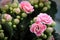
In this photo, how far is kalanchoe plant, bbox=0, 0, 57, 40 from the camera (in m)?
0.76

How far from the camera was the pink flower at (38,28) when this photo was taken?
30.0 inches

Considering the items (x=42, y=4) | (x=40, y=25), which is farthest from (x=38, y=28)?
(x=42, y=4)

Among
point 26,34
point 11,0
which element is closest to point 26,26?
point 26,34

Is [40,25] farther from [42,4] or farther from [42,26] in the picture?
[42,4]

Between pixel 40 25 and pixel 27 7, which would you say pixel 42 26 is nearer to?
pixel 40 25

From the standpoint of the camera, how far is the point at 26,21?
0.83 meters

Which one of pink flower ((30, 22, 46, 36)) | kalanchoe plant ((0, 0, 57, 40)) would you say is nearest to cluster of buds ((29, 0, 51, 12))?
kalanchoe plant ((0, 0, 57, 40))

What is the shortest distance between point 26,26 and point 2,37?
13 centimetres

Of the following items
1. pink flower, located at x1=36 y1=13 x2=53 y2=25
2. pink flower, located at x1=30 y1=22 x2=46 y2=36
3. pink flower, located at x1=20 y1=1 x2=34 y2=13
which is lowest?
pink flower, located at x1=30 y1=22 x2=46 y2=36

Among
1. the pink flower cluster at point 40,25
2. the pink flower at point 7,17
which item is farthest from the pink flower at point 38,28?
the pink flower at point 7,17

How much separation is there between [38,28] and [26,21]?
8cm

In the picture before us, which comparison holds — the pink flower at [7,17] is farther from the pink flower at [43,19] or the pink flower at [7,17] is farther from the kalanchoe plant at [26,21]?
the pink flower at [43,19]

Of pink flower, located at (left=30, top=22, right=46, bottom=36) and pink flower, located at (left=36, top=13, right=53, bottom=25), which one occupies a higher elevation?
pink flower, located at (left=36, top=13, right=53, bottom=25)

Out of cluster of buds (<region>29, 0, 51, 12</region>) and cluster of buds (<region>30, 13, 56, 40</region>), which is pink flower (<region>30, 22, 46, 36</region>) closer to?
cluster of buds (<region>30, 13, 56, 40</region>)
